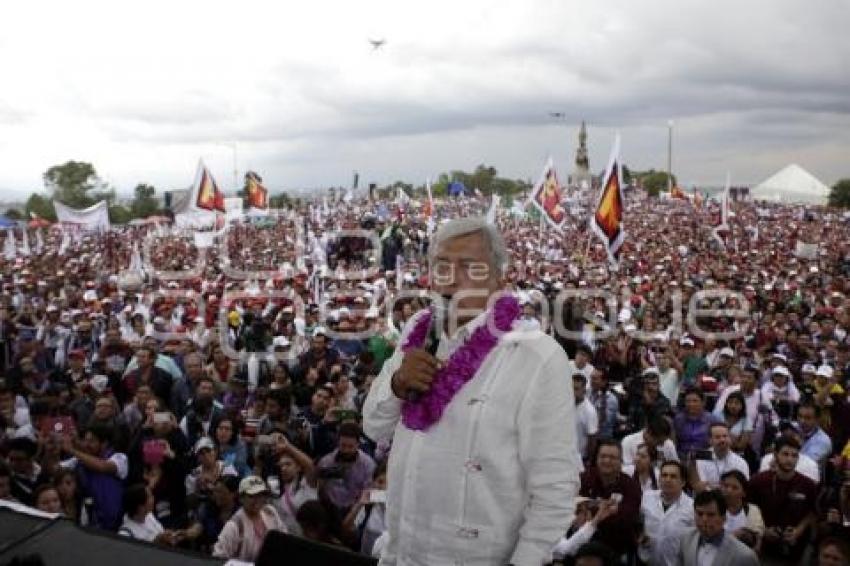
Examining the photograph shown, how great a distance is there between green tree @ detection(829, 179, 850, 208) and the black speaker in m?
63.5

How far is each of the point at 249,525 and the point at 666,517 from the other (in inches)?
91.3

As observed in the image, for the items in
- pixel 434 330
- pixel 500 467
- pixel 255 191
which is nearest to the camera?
Result: pixel 500 467

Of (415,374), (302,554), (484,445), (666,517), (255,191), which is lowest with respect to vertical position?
(666,517)

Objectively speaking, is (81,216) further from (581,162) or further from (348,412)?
(581,162)

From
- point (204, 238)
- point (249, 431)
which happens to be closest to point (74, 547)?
point (249, 431)

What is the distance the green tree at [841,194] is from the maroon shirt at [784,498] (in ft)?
198

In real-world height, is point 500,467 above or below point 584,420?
above

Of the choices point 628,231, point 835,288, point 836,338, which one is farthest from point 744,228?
point 836,338

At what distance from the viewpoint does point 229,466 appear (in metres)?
5.32

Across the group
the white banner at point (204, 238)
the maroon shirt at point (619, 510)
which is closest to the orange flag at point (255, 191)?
the white banner at point (204, 238)

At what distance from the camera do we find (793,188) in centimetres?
6694

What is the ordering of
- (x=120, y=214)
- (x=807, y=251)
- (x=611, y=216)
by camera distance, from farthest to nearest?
1. (x=120, y=214)
2. (x=807, y=251)
3. (x=611, y=216)

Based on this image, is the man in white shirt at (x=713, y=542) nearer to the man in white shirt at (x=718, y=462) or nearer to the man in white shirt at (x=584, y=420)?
the man in white shirt at (x=718, y=462)

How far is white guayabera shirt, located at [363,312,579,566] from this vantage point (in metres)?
1.72
